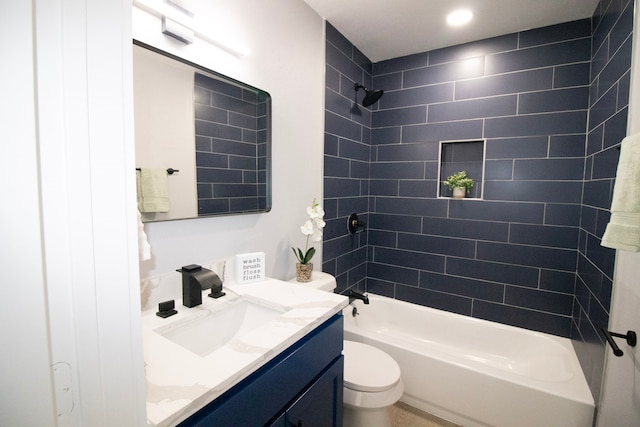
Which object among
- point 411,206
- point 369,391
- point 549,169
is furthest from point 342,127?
point 369,391

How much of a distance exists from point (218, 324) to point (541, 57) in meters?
2.61

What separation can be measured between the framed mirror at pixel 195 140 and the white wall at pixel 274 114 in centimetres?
6

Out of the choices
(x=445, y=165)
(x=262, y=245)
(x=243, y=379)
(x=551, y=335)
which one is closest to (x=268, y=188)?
(x=262, y=245)

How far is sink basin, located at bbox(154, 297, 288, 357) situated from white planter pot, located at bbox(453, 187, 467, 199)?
68.7 inches

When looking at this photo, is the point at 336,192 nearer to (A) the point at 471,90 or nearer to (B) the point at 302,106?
(B) the point at 302,106

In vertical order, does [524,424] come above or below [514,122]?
below

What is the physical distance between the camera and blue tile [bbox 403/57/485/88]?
2182 mm

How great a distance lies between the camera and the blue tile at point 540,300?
6.58 ft

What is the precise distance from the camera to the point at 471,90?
86.5 inches

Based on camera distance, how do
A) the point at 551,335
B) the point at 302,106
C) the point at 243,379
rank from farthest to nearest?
1. the point at 551,335
2. the point at 302,106
3. the point at 243,379

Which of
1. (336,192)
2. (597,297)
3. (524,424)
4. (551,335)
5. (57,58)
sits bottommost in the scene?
(524,424)

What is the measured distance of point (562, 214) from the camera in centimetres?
198

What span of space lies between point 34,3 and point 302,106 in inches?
61.7

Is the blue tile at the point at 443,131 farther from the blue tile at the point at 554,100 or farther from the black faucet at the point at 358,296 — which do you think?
the black faucet at the point at 358,296
